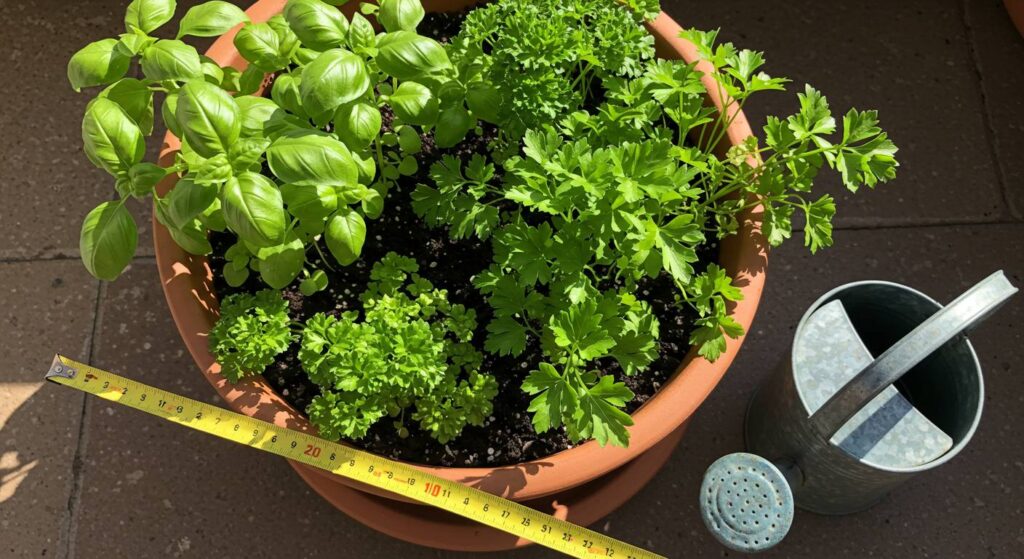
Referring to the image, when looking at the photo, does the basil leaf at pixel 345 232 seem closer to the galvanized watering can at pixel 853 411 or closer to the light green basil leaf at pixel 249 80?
the light green basil leaf at pixel 249 80

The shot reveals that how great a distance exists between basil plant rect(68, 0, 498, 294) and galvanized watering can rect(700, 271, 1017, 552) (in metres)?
0.78

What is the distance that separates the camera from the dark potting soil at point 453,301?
1.59 m

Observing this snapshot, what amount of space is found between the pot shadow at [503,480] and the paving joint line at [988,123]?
5.32 ft

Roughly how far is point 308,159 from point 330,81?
0.12 m

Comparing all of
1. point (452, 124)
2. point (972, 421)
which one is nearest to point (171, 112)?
point (452, 124)

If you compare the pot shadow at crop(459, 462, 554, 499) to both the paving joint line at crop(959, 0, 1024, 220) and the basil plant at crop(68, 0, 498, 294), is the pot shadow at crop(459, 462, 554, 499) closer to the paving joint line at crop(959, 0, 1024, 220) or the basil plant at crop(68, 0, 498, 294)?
the basil plant at crop(68, 0, 498, 294)

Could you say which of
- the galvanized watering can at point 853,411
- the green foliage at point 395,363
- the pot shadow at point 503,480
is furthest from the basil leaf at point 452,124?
the galvanized watering can at point 853,411

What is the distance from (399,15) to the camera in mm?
1438

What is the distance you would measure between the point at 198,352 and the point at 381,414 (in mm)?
351

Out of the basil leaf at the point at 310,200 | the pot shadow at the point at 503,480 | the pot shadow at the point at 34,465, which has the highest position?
the basil leaf at the point at 310,200

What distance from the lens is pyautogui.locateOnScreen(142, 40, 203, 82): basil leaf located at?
132cm

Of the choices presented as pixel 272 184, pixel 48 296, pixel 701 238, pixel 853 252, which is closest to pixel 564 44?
pixel 701 238

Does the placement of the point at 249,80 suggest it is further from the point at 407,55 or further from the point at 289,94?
the point at 407,55

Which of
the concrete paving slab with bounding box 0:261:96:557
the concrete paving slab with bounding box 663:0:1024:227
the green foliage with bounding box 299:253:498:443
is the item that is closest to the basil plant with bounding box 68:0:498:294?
the green foliage with bounding box 299:253:498:443
